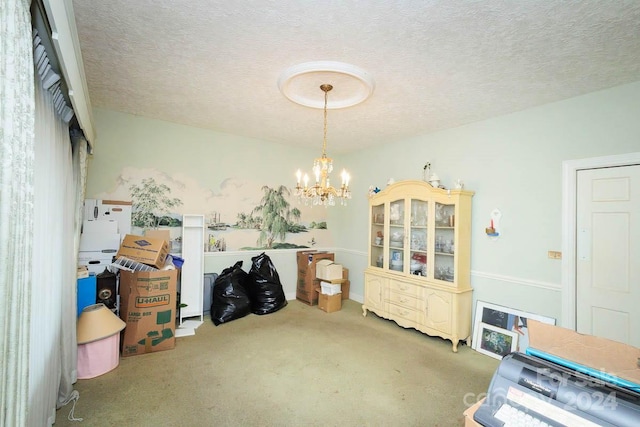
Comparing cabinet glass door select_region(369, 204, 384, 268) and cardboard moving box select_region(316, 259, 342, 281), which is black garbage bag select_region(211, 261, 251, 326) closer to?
cardboard moving box select_region(316, 259, 342, 281)

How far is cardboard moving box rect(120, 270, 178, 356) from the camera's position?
284 cm

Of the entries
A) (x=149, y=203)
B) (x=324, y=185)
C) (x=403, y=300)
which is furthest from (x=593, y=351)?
(x=149, y=203)

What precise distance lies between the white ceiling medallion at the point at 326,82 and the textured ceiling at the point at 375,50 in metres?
0.07

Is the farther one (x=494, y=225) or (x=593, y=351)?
(x=494, y=225)

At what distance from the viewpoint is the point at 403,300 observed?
12.1 feet

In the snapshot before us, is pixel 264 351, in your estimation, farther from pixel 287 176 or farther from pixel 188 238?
pixel 287 176

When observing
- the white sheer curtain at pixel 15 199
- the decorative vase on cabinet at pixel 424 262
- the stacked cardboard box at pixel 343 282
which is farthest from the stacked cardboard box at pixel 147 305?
the decorative vase on cabinet at pixel 424 262

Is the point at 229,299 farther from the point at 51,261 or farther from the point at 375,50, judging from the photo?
the point at 375,50

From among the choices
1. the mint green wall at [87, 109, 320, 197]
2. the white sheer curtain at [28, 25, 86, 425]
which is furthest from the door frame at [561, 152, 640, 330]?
the white sheer curtain at [28, 25, 86, 425]

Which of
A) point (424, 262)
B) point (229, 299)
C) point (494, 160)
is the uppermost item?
point (494, 160)

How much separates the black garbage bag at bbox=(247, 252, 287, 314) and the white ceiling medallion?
2.41 m

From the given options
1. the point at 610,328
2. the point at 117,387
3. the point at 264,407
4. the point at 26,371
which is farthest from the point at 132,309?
the point at 610,328

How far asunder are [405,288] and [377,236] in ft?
2.94

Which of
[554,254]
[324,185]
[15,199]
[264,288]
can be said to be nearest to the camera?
[15,199]
